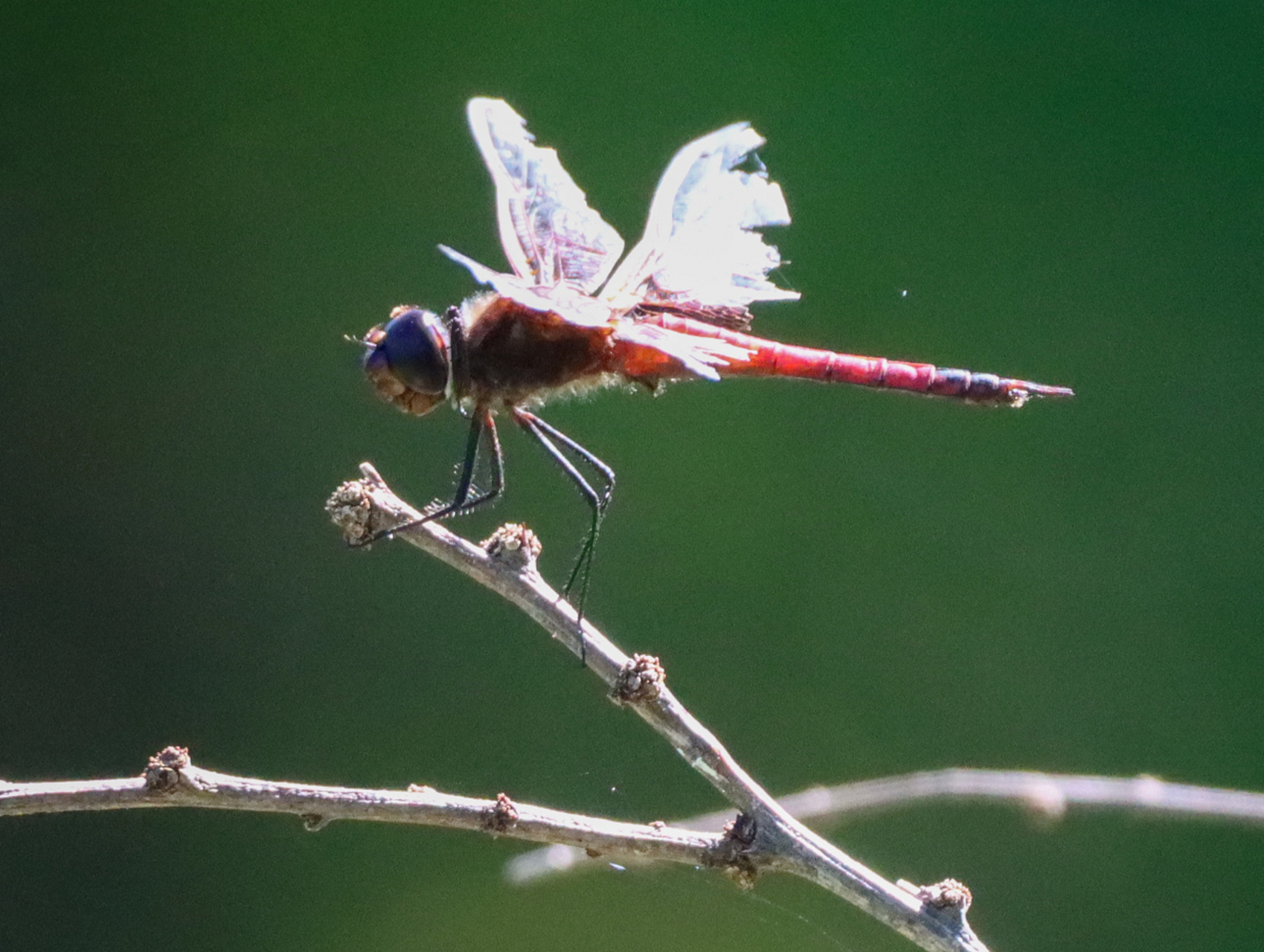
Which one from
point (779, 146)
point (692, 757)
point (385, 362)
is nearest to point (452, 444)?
point (779, 146)

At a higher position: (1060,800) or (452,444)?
(452,444)

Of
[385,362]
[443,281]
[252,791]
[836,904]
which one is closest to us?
[252,791]

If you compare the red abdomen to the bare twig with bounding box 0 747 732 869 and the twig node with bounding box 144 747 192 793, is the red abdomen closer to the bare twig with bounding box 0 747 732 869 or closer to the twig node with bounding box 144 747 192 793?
the bare twig with bounding box 0 747 732 869

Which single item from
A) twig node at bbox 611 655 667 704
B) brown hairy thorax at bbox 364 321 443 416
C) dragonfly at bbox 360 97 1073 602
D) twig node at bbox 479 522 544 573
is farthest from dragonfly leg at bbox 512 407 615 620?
twig node at bbox 611 655 667 704

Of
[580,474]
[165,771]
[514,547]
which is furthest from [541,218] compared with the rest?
[165,771]

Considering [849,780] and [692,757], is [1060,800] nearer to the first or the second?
[692,757]
